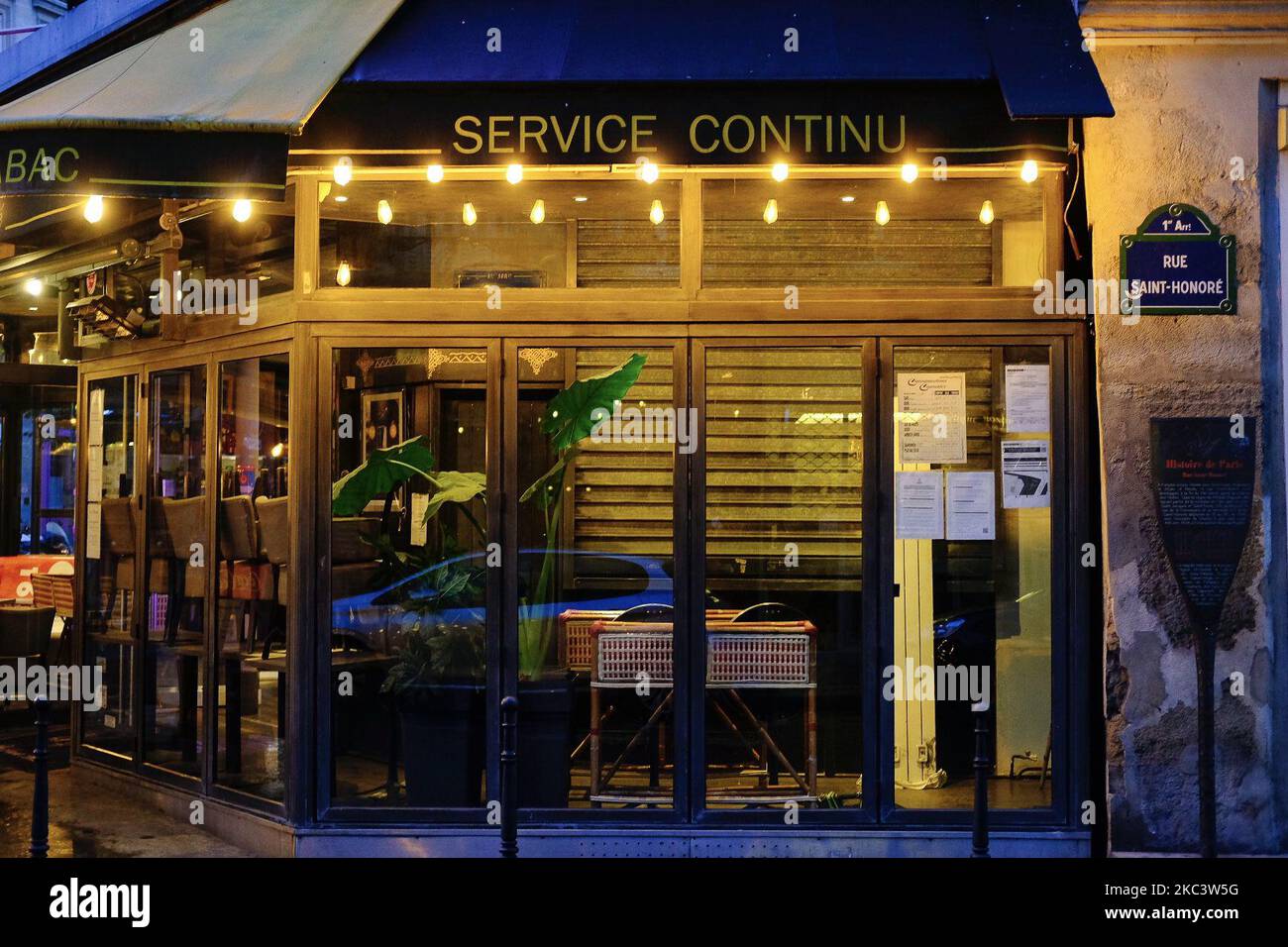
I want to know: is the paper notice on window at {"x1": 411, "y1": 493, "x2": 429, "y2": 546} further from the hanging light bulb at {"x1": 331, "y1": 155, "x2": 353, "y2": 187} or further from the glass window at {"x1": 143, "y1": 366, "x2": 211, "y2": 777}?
the hanging light bulb at {"x1": 331, "y1": 155, "x2": 353, "y2": 187}

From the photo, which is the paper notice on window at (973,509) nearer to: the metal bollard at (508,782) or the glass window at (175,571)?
the metal bollard at (508,782)

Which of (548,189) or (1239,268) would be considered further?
A: (548,189)

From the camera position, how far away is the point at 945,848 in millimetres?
7102

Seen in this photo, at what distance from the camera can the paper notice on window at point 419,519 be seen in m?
7.39

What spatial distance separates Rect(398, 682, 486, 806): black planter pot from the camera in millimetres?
7285

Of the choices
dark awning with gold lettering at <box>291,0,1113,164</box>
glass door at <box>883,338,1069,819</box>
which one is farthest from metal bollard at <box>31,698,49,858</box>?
glass door at <box>883,338,1069,819</box>

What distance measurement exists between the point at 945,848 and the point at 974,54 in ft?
14.0

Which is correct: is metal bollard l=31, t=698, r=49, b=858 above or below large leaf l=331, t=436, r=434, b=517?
below

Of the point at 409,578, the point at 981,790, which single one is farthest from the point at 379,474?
the point at 981,790

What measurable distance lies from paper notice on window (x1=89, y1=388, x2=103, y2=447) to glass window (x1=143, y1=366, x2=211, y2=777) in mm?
760

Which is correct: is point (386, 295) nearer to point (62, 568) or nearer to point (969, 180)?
point (969, 180)

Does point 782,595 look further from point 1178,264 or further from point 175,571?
point 175,571

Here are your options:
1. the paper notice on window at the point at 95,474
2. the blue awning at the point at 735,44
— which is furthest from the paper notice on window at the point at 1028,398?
the paper notice on window at the point at 95,474
